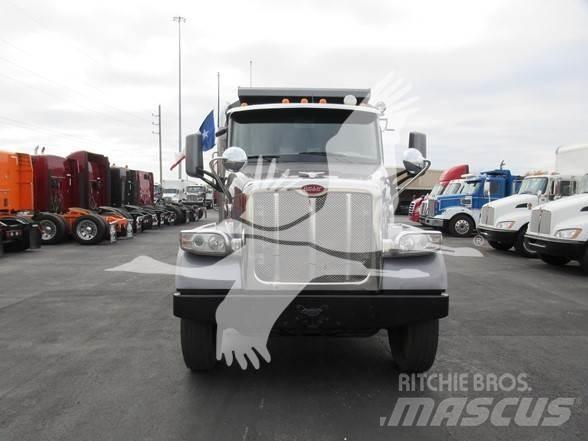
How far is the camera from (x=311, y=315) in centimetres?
370

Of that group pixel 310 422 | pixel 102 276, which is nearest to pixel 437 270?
pixel 310 422

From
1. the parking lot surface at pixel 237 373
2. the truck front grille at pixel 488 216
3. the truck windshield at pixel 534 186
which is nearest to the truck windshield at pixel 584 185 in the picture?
the truck front grille at pixel 488 216

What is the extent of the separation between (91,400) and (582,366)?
421 centimetres

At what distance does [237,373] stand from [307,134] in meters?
2.49

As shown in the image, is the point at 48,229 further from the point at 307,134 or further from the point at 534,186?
the point at 534,186

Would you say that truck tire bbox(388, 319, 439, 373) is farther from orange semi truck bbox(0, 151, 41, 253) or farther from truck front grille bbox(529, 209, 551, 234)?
Answer: orange semi truck bbox(0, 151, 41, 253)

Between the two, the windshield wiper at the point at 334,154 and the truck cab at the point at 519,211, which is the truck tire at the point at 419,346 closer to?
the windshield wiper at the point at 334,154

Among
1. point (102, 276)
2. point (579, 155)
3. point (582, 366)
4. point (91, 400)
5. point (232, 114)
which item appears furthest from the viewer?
point (579, 155)

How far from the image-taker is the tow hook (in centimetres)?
369

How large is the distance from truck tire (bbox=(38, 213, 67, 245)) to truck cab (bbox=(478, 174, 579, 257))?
12.6 metres

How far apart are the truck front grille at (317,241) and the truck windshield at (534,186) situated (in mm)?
12824

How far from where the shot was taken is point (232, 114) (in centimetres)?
541

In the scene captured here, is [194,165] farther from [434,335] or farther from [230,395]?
[434,335]

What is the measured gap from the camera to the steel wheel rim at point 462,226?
2005cm
